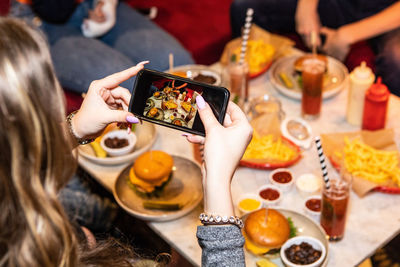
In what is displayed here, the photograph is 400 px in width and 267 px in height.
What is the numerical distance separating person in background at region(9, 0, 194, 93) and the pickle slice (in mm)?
928

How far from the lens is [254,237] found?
4.75 ft

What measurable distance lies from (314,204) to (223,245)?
0.66 meters

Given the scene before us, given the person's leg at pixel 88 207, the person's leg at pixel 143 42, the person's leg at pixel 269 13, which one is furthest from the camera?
the person's leg at pixel 269 13

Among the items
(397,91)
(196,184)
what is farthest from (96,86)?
(397,91)

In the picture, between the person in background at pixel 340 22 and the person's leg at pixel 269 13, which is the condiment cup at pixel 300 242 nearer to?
the person in background at pixel 340 22

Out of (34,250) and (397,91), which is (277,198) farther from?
(397,91)

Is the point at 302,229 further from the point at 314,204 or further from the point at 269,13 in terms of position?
the point at 269,13

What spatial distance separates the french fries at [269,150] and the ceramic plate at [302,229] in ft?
0.89

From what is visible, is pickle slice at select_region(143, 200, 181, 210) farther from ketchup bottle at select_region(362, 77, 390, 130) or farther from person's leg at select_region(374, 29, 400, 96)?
person's leg at select_region(374, 29, 400, 96)

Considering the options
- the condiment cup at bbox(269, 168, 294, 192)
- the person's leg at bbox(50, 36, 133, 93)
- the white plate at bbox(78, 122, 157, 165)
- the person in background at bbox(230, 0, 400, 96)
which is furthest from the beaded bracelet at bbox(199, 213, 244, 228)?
the person in background at bbox(230, 0, 400, 96)

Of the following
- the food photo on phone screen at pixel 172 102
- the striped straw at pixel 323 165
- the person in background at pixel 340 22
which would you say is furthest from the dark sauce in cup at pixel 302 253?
the person in background at pixel 340 22

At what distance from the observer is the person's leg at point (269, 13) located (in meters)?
2.78

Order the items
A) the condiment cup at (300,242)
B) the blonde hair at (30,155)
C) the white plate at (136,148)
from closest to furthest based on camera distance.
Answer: the blonde hair at (30,155)
the condiment cup at (300,242)
the white plate at (136,148)

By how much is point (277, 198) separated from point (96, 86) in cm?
72
